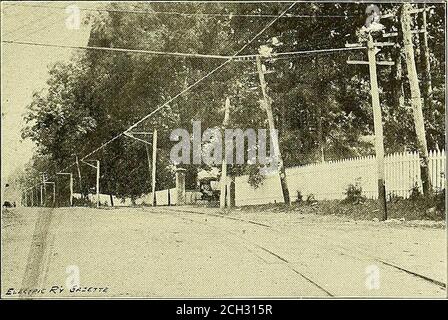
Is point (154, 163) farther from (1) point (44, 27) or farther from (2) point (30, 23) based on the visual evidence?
(2) point (30, 23)

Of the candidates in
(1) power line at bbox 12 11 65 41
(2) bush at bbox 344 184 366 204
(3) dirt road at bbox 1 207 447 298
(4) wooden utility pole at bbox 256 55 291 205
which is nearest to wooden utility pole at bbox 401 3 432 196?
(2) bush at bbox 344 184 366 204

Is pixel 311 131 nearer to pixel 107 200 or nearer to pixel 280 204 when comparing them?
pixel 280 204

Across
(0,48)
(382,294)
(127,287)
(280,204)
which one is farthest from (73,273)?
(280,204)

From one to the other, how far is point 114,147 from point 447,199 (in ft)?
15.2

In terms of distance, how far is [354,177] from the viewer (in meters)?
9.32

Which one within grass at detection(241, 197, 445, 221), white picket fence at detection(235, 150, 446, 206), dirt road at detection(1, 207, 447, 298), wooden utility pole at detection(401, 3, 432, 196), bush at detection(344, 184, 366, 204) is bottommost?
dirt road at detection(1, 207, 447, 298)

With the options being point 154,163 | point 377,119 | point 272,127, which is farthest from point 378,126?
point 154,163

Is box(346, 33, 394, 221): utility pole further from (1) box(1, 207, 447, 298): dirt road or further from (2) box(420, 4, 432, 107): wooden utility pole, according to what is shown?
(1) box(1, 207, 447, 298): dirt road

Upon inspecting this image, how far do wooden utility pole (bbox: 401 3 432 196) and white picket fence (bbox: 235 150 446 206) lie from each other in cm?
10

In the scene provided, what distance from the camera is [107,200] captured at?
341 inches

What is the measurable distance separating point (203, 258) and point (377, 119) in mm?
4076

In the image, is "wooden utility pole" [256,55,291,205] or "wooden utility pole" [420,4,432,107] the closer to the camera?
"wooden utility pole" [256,55,291,205]

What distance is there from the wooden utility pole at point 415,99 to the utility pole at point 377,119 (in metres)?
0.38

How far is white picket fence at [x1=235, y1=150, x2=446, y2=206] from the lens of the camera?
9203 millimetres
